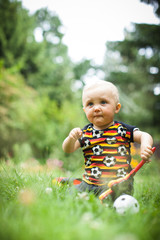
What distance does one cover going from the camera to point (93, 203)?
121 centimetres

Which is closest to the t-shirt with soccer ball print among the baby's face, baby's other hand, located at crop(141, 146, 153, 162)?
the baby's face

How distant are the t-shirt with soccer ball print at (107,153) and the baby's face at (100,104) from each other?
112 mm

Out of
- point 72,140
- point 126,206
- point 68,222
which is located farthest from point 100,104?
point 68,222

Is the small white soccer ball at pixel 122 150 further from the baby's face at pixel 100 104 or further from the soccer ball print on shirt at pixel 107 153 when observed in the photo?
the baby's face at pixel 100 104

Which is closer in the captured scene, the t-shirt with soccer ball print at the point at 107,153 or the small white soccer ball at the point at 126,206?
the small white soccer ball at the point at 126,206

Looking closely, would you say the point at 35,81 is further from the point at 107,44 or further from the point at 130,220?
the point at 130,220

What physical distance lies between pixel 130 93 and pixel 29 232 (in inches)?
358

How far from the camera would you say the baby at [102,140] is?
1.59 metres

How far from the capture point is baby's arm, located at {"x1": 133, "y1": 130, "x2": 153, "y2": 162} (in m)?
1.34

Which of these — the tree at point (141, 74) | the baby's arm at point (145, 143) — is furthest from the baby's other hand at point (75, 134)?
the tree at point (141, 74)

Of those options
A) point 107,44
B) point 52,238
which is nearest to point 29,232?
point 52,238

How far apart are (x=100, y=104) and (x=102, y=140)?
1.06ft

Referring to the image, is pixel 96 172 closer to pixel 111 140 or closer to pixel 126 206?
pixel 111 140

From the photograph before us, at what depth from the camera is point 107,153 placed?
161 cm
